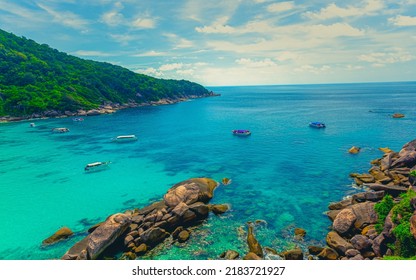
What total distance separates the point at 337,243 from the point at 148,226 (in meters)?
23.5

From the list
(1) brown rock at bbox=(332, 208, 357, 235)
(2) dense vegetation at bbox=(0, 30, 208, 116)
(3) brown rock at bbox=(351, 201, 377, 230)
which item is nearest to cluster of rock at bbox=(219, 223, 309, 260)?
(1) brown rock at bbox=(332, 208, 357, 235)

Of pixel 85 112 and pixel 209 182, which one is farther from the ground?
pixel 85 112

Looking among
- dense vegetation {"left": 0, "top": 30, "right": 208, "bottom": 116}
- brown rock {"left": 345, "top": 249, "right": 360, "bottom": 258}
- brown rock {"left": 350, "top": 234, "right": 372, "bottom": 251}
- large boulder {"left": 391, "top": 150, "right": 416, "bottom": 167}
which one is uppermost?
dense vegetation {"left": 0, "top": 30, "right": 208, "bottom": 116}

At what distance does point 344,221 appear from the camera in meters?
32.0

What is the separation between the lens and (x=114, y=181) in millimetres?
54750

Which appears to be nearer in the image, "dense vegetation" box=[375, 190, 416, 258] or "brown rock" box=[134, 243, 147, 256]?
"dense vegetation" box=[375, 190, 416, 258]

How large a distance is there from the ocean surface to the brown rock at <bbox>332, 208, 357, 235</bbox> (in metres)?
2.21

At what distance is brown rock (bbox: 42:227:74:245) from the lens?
33562 mm

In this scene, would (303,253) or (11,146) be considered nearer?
(303,253)

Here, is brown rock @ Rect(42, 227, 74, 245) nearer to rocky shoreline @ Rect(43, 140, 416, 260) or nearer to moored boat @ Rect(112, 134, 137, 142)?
rocky shoreline @ Rect(43, 140, 416, 260)

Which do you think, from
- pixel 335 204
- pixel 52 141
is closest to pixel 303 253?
pixel 335 204

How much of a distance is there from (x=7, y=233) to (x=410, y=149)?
73187mm

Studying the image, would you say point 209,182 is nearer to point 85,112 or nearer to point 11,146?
point 11,146

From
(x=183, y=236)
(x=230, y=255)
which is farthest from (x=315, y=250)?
(x=183, y=236)
